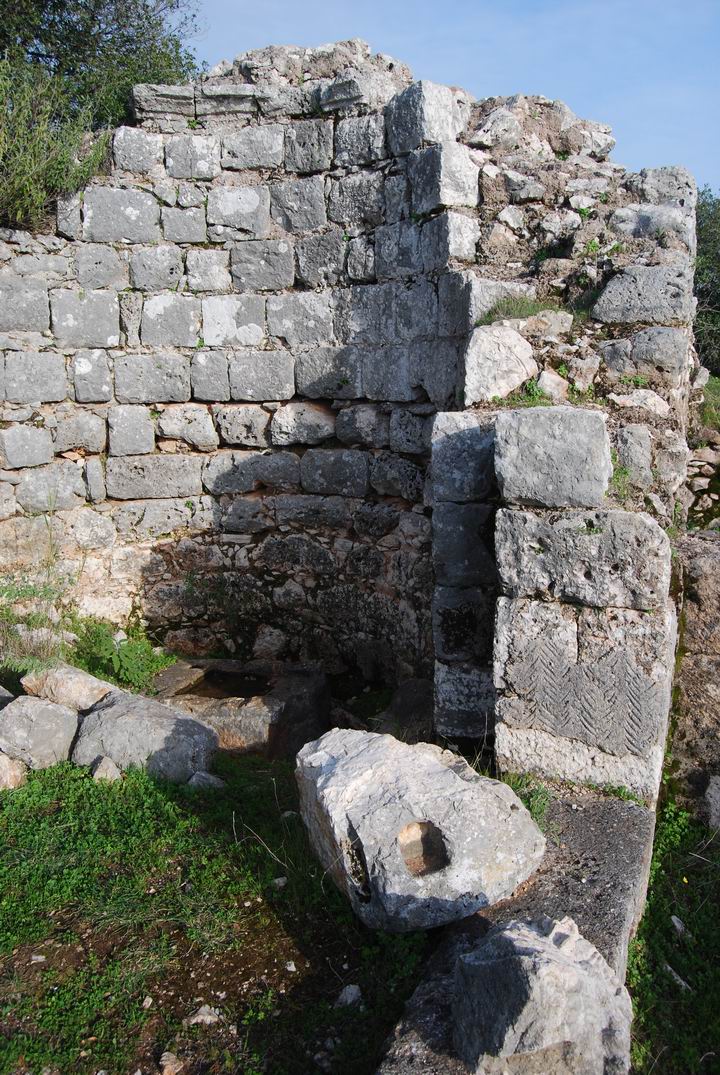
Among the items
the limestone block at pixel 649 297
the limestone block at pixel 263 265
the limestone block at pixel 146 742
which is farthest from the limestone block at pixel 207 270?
the limestone block at pixel 146 742

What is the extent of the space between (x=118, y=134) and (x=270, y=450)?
2613 millimetres

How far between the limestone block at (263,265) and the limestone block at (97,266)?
88cm

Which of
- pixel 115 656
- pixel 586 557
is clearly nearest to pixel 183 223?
pixel 115 656

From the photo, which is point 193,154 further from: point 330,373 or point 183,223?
point 330,373

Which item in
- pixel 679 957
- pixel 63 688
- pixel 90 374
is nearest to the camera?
pixel 679 957

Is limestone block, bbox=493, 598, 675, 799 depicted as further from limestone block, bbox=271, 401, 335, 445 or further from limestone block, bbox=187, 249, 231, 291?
limestone block, bbox=187, 249, 231, 291

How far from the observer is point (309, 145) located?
19.6ft

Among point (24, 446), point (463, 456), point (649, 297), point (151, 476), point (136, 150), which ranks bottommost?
point (151, 476)

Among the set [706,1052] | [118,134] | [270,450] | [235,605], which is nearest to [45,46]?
[118,134]

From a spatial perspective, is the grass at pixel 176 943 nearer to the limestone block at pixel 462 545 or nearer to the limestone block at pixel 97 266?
the limestone block at pixel 462 545

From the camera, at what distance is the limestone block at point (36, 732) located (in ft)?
13.5

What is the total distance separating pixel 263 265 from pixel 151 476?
1.85m

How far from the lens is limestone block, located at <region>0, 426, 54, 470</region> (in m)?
6.08

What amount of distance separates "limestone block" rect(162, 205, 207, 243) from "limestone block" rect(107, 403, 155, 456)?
4.39ft
